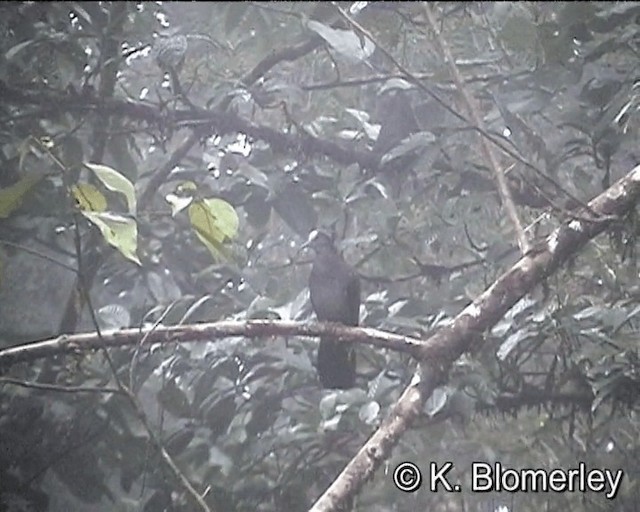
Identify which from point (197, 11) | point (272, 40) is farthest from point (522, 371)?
point (197, 11)

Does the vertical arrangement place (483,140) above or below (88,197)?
below

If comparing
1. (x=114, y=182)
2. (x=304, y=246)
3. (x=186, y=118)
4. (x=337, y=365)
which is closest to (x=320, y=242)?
(x=304, y=246)

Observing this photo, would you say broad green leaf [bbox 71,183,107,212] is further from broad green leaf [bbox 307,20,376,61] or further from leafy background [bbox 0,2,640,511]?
broad green leaf [bbox 307,20,376,61]

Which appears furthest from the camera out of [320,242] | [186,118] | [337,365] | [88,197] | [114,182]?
[186,118]

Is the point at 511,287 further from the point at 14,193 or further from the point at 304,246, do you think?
the point at 14,193

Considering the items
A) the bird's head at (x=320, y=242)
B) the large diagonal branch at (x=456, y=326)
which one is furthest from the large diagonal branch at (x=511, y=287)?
the bird's head at (x=320, y=242)

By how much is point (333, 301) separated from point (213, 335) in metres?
0.18

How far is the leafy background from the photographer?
1318mm

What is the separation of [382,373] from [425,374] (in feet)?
0.26

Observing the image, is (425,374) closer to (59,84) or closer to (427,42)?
(427,42)

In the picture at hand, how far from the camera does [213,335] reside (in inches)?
55.1

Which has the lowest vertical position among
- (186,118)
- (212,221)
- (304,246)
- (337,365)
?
(337,365)

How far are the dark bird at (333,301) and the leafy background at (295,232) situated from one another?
0.8 inches

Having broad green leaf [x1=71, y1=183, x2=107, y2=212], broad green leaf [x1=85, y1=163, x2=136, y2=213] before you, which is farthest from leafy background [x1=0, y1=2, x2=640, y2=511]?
broad green leaf [x1=85, y1=163, x2=136, y2=213]
